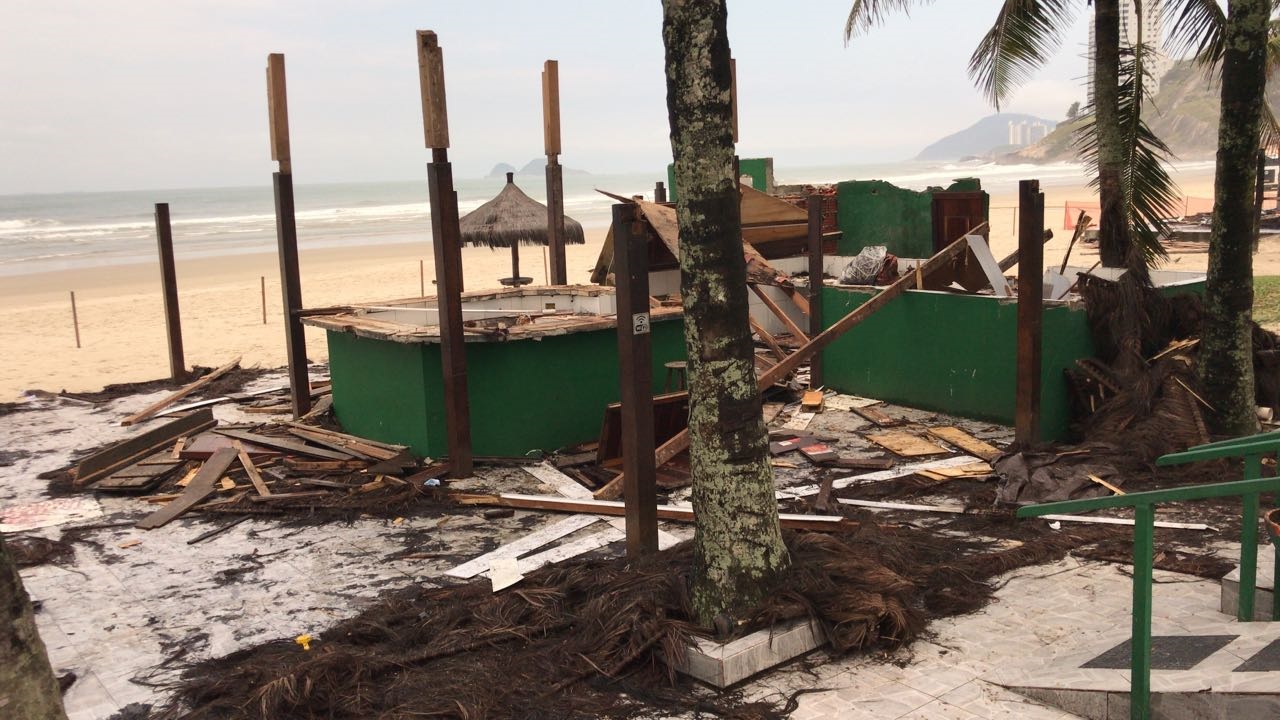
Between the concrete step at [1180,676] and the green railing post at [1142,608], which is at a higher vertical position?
the green railing post at [1142,608]

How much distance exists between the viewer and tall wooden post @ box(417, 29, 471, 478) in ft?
32.9

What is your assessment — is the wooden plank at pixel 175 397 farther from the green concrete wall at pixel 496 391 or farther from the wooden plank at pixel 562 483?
the wooden plank at pixel 562 483

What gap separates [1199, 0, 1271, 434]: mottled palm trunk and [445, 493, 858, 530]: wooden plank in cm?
401

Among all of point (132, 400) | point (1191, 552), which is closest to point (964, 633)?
point (1191, 552)

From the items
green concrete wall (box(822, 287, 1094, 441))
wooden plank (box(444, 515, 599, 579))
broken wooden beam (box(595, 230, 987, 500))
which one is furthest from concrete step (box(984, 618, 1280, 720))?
green concrete wall (box(822, 287, 1094, 441))

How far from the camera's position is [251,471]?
33.9ft

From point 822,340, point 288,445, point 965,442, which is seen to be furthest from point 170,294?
point 965,442

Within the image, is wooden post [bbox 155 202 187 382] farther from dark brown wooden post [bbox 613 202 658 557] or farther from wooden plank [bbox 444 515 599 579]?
dark brown wooden post [bbox 613 202 658 557]

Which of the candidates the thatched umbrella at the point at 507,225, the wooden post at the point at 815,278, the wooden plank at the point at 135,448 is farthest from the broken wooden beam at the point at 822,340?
the thatched umbrella at the point at 507,225

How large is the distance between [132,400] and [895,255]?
1139cm

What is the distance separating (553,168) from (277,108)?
4261 millimetres

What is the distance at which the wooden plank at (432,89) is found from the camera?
33.0ft

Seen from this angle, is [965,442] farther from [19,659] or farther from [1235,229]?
[19,659]

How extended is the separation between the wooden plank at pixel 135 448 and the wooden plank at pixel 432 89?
455 centimetres
